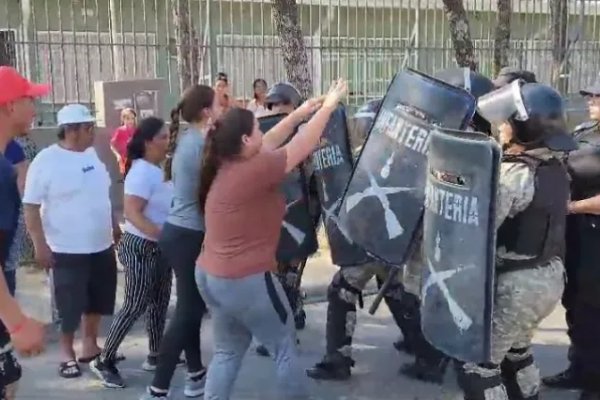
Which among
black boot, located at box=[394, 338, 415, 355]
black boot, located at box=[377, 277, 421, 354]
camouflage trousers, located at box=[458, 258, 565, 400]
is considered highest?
camouflage trousers, located at box=[458, 258, 565, 400]

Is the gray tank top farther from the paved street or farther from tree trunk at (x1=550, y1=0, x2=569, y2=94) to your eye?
tree trunk at (x1=550, y1=0, x2=569, y2=94)

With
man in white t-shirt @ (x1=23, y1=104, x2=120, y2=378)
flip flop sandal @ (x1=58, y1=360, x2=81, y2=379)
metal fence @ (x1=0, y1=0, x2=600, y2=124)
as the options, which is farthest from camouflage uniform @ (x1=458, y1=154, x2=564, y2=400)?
metal fence @ (x1=0, y1=0, x2=600, y2=124)

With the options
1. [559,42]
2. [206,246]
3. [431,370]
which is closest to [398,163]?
[206,246]

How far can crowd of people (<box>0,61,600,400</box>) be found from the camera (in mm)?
3768

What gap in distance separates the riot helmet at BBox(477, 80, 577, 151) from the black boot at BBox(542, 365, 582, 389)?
168 cm

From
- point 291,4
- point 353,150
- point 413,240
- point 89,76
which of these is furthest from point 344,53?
point 413,240

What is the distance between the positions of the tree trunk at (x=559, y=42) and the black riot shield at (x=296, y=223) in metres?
8.83

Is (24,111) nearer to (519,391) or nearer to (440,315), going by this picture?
(440,315)

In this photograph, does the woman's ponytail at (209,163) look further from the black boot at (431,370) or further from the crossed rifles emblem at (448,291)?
the black boot at (431,370)

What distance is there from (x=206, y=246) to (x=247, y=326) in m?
0.42

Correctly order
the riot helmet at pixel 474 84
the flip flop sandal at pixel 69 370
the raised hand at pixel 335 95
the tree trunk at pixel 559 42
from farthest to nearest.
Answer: the tree trunk at pixel 559 42, the flip flop sandal at pixel 69 370, the riot helmet at pixel 474 84, the raised hand at pixel 335 95

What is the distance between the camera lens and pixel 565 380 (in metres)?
4.92

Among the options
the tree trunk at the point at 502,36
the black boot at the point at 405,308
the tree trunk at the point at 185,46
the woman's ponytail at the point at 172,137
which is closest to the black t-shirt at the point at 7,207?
the woman's ponytail at the point at 172,137

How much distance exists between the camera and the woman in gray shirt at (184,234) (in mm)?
4398
